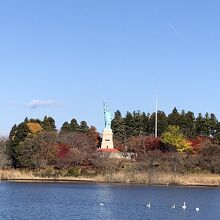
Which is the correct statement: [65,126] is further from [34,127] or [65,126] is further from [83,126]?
[34,127]

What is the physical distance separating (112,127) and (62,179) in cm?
3430

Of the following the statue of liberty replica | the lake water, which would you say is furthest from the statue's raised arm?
the lake water

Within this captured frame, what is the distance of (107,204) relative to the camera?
4841 centimetres

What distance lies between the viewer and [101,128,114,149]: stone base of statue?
4055 inches

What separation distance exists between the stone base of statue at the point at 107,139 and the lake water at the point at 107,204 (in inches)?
1470

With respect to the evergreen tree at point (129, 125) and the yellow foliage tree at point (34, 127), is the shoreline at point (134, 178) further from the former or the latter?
the evergreen tree at point (129, 125)

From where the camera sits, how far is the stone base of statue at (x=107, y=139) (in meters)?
103

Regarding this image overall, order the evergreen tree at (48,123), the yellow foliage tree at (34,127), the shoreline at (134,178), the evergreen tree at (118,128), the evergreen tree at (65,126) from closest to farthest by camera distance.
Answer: the shoreline at (134,178)
the yellow foliage tree at (34,127)
the evergreen tree at (48,123)
the evergreen tree at (65,126)
the evergreen tree at (118,128)

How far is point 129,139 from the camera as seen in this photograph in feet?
350

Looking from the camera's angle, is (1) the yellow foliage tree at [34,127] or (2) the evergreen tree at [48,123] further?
(2) the evergreen tree at [48,123]

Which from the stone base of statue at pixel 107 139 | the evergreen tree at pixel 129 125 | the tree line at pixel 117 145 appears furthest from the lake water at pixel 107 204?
the evergreen tree at pixel 129 125

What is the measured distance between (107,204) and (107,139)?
55.9m

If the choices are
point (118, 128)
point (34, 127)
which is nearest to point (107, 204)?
point (34, 127)

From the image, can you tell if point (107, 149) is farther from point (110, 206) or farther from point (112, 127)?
point (110, 206)
